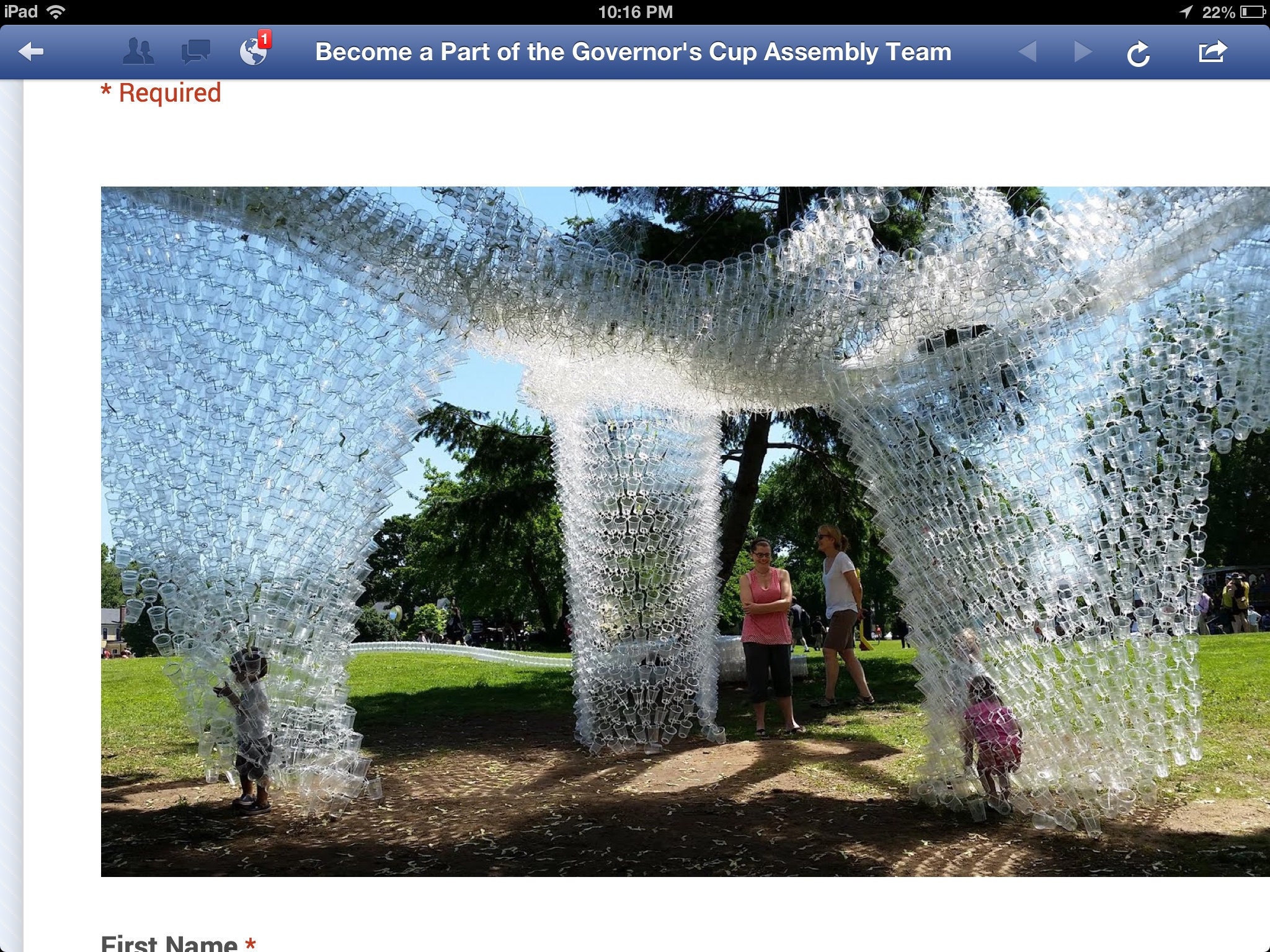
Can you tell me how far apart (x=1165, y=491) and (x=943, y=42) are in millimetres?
2182

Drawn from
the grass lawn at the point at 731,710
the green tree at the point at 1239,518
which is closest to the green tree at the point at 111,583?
the grass lawn at the point at 731,710

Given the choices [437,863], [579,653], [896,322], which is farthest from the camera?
[579,653]

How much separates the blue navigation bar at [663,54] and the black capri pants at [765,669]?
13.5ft

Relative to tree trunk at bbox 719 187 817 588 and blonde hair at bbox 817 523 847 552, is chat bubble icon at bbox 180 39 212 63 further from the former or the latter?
tree trunk at bbox 719 187 817 588

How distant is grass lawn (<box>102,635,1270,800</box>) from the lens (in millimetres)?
4883

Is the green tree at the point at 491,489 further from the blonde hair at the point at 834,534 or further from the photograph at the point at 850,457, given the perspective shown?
the photograph at the point at 850,457

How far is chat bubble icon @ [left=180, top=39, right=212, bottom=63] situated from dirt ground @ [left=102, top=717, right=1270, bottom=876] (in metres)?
2.71

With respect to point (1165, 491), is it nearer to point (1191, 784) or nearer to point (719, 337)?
point (1191, 784)

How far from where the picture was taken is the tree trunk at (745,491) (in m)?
9.21

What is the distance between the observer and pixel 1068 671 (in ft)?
12.2

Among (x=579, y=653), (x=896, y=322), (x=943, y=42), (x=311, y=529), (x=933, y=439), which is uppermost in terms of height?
(x=943, y=42)

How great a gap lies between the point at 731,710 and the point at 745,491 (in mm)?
2521

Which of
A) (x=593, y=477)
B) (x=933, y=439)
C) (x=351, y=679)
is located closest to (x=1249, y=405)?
(x=933, y=439)

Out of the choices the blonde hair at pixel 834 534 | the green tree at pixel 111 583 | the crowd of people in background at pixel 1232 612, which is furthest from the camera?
the crowd of people in background at pixel 1232 612
